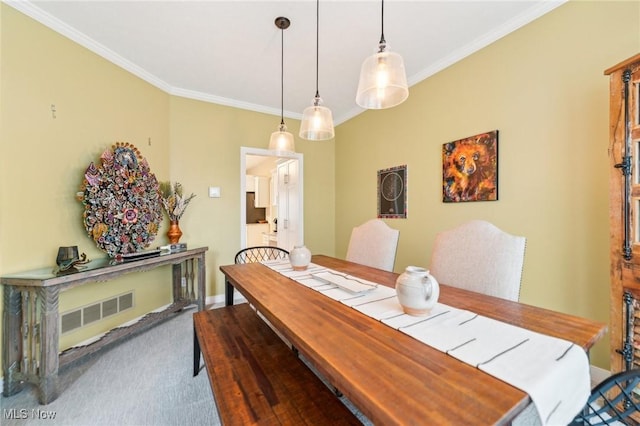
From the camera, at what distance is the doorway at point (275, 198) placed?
3445 millimetres

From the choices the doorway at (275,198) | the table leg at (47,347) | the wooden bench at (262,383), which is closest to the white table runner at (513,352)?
the wooden bench at (262,383)

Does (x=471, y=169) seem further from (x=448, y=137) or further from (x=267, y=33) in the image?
(x=267, y=33)

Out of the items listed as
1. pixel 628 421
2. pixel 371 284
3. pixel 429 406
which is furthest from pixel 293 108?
pixel 628 421

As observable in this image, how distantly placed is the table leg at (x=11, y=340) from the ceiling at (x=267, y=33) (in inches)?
76.4

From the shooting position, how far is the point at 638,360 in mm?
1220

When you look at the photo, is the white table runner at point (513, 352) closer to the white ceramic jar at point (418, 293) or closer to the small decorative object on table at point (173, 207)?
the white ceramic jar at point (418, 293)

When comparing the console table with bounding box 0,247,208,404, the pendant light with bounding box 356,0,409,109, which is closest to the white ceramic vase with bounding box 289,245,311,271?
the pendant light with bounding box 356,0,409,109

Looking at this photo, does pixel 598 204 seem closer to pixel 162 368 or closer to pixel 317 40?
pixel 317 40

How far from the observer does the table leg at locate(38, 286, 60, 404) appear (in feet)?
5.02

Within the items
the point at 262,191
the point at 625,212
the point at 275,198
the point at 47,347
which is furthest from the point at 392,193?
the point at 262,191

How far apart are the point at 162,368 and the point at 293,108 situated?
3.25 metres

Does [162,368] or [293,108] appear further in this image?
[293,108]

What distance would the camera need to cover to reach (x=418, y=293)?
0.94m

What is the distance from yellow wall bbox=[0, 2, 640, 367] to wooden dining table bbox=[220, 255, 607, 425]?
1110 mm
